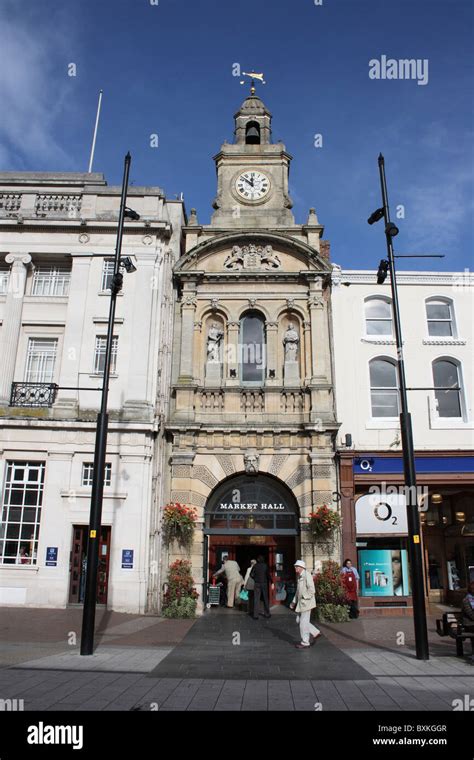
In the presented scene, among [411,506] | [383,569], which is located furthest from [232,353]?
[411,506]

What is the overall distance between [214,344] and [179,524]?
256 inches

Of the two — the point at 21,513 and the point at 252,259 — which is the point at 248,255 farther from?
the point at 21,513

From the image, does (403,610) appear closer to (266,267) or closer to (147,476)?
(147,476)

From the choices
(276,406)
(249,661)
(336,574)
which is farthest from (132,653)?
(276,406)

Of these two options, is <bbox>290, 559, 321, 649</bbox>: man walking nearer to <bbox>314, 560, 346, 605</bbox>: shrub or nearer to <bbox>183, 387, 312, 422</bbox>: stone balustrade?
<bbox>314, 560, 346, 605</bbox>: shrub

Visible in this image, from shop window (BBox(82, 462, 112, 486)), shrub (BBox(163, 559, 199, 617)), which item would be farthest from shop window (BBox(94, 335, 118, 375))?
shrub (BBox(163, 559, 199, 617))

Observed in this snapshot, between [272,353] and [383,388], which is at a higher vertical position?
[272,353]

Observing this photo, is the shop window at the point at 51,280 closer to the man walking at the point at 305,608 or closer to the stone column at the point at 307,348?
the stone column at the point at 307,348

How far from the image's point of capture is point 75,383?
738 inches

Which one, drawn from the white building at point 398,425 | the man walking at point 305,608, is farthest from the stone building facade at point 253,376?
the man walking at point 305,608

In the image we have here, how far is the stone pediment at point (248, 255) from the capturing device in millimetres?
20547

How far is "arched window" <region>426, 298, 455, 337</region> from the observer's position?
20375mm

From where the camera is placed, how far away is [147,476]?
58.4 feet

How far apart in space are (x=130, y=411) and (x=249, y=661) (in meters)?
9.65
